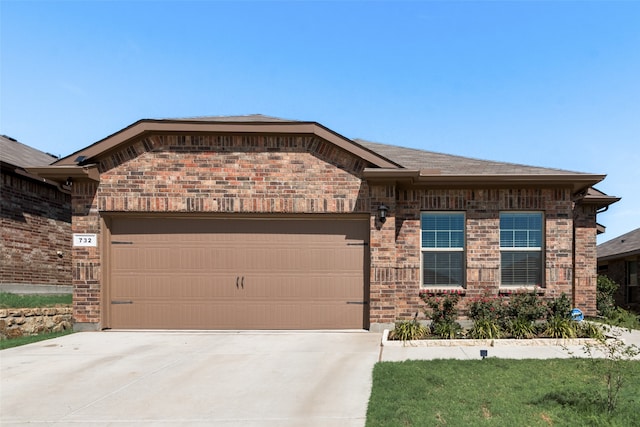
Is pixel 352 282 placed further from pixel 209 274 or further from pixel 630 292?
pixel 630 292

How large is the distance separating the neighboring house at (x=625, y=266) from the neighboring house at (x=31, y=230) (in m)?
19.2

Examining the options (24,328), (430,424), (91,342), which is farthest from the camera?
(24,328)

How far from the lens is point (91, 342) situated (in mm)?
8969

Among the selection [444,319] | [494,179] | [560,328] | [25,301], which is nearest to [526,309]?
[560,328]

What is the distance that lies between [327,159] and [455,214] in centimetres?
342

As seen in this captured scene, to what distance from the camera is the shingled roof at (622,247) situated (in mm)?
16609

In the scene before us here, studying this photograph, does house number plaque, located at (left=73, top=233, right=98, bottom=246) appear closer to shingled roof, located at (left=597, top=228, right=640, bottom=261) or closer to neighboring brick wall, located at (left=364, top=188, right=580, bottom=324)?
neighboring brick wall, located at (left=364, top=188, right=580, bottom=324)

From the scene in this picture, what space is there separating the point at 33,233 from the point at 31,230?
118 mm

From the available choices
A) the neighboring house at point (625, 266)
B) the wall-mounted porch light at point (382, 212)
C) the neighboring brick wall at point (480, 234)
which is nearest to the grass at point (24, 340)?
the wall-mounted porch light at point (382, 212)

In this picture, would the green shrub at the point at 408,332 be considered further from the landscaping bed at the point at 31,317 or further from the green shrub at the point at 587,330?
the landscaping bed at the point at 31,317

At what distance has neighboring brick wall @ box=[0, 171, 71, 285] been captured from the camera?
495 inches

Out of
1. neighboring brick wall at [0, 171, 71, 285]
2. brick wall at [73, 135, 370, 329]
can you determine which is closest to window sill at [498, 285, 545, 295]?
brick wall at [73, 135, 370, 329]

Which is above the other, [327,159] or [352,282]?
[327,159]

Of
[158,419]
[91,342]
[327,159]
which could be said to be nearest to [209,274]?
[91,342]
